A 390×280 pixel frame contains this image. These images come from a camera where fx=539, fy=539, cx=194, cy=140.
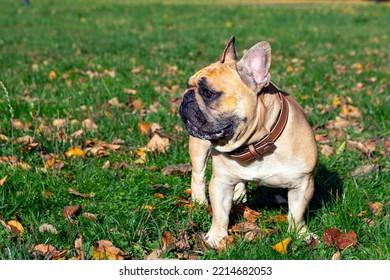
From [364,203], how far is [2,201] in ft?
7.61

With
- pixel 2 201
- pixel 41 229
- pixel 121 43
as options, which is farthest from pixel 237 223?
pixel 121 43

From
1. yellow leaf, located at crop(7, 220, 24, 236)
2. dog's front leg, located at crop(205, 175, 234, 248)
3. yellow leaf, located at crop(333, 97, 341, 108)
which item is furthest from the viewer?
yellow leaf, located at crop(333, 97, 341, 108)

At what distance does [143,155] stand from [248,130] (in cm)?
159

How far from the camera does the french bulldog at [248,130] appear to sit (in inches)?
116

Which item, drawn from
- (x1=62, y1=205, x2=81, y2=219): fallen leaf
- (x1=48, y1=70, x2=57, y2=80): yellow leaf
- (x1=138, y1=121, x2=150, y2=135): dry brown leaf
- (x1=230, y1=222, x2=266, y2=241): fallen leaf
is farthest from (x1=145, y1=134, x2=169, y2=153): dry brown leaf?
(x1=48, y1=70, x2=57, y2=80): yellow leaf

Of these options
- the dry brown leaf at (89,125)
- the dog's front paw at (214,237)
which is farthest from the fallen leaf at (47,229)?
the dry brown leaf at (89,125)

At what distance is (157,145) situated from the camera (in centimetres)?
454

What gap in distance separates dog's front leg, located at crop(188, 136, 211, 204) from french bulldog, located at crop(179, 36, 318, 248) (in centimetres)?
39

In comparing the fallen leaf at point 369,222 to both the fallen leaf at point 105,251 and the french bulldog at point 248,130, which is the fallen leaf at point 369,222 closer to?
the french bulldog at point 248,130

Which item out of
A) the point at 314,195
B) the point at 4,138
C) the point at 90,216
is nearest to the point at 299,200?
the point at 314,195

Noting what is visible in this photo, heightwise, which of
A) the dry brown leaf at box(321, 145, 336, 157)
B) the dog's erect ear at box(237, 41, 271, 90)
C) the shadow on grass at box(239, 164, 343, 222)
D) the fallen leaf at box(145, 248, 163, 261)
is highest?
the dog's erect ear at box(237, 41, 271, 90)

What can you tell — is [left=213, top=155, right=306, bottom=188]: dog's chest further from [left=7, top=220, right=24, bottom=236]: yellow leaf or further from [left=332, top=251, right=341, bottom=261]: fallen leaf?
[left=7, top=220, right=24, bottom=236]: yellow leaf

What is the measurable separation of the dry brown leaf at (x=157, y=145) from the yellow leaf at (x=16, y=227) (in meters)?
1.50

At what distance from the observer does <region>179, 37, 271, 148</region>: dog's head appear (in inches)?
116
